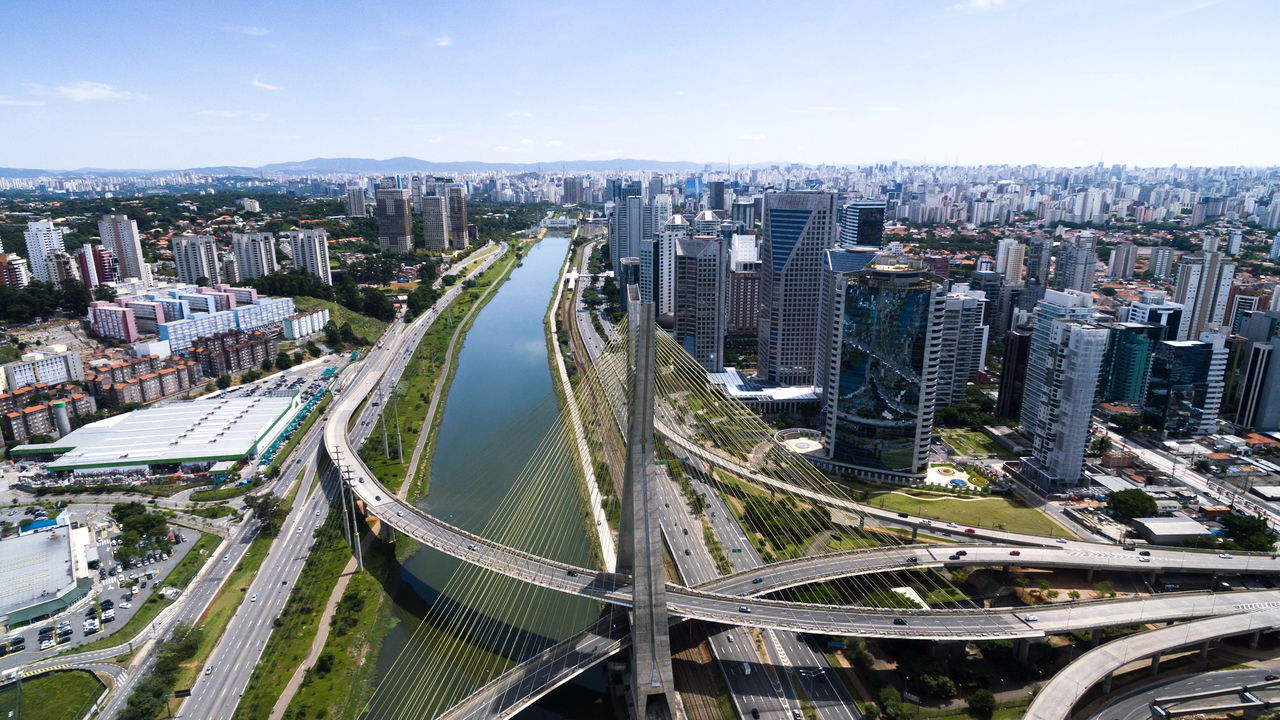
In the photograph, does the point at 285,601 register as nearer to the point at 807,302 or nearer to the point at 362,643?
the point at 362,643

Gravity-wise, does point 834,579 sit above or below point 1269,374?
below

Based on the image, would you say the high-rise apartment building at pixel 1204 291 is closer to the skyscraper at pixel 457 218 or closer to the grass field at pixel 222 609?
the grass field at pixel 222 609

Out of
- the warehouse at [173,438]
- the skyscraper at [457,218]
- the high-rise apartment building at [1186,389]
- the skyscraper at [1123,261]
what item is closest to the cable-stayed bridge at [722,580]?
the warehouse at [173,438]

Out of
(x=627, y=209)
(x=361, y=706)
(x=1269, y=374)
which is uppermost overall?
(x=627, y=209)

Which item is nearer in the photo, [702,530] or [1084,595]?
[1084,595]

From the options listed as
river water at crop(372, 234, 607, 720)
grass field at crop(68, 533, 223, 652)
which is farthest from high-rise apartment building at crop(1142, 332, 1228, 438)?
grass field at crop(68, 533, 223, 652)

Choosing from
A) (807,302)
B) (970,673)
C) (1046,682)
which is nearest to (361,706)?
(970,673)

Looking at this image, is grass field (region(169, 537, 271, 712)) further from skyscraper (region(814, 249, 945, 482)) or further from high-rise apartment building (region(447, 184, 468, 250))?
high-rise apartment building (region(447, 184, 468, 250))
